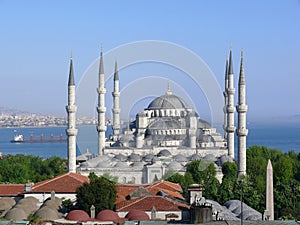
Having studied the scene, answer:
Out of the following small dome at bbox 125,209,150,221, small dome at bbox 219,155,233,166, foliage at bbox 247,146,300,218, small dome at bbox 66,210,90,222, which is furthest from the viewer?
small dome at bbox 219,155,233,166

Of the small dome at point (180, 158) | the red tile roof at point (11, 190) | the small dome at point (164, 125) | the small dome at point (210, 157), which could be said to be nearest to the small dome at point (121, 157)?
the small dome at point (180, 158)

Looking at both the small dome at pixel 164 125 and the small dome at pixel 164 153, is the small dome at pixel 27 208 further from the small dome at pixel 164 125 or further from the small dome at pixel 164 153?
the small dome at pixel 164 125

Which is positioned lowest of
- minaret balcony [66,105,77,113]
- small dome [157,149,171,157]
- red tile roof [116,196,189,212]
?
red tile roof [116,196,189,212]

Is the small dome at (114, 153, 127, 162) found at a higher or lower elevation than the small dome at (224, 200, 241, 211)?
higher

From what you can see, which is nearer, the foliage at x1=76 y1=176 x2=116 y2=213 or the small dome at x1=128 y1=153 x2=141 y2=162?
the foliage at x1=76 y1=176 x2=116 y2=213

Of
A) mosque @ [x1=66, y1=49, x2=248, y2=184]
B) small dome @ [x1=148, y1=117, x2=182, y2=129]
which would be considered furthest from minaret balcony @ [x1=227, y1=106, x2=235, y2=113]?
small dome @ [x1=148, y1=117, x2=182, y2=129]

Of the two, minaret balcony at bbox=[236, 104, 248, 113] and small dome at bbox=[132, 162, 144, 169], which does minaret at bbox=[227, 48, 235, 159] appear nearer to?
minaret balcony at bbox=[236, 104, 248, 113]

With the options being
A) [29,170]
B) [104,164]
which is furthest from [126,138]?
[29,170]
